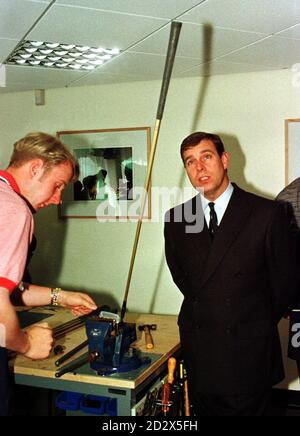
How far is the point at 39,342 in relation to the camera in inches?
66.1

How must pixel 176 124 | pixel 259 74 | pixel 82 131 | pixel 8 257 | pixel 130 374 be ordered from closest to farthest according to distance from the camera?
1. pixel 8 257
2. pixel 130 374
3. pixel 259 74
4. pixel 176 124
5. pixel 82 131

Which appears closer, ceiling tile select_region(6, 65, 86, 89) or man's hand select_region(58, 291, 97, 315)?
man's hand select_region(58, 291, 97, 315)

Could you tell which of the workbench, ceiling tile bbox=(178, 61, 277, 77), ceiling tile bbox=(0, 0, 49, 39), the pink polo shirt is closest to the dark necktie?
the workbench

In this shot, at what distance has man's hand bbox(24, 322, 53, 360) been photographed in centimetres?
165

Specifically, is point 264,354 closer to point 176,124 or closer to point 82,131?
point 176,124

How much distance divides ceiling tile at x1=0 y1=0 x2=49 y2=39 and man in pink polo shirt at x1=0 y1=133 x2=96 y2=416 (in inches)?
31.8

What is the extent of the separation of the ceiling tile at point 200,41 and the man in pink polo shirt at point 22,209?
1.19 m

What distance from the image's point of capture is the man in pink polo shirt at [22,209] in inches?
54.1

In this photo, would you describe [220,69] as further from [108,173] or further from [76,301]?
[76,301]

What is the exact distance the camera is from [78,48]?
288cm

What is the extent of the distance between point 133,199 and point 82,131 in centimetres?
75

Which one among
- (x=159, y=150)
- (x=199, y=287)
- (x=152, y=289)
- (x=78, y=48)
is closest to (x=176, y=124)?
(x=159, y=150)

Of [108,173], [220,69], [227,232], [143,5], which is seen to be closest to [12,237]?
[227,232]

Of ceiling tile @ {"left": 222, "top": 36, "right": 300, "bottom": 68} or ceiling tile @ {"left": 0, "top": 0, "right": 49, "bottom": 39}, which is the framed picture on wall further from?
ceiling tile @ {"left": 0, "top": 0, "right": 49, "bottom": 39}
